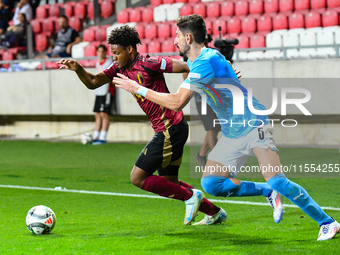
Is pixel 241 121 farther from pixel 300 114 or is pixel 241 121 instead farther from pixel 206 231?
→ pixel 300 114

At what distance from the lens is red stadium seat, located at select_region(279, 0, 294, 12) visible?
14.0 metres

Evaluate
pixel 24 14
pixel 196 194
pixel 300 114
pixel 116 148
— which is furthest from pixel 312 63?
pixel 24 14

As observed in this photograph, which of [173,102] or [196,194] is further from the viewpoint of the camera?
[196,194]

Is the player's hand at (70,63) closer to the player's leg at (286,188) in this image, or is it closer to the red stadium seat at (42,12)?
the player's leg at (286,188)

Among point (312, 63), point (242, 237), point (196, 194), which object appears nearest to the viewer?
point (242, 237)

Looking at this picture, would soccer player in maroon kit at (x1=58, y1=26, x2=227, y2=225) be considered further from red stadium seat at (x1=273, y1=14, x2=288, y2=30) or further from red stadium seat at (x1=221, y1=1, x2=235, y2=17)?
red stadium seat at (x1=221, y1=1, x2=235, y2=17)

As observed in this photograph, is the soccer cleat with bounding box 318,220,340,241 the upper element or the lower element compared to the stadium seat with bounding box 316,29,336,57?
lower

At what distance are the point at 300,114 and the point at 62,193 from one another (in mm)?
6520

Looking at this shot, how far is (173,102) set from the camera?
153 inches

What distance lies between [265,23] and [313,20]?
1.31 m

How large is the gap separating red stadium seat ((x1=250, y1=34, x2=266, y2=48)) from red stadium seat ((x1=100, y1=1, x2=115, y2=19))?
6.25m

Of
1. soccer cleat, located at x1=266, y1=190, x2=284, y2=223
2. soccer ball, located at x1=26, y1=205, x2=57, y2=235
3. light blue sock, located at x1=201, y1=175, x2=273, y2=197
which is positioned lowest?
soccer ball, located at x1=26, y1=205, x2=57, y2=235

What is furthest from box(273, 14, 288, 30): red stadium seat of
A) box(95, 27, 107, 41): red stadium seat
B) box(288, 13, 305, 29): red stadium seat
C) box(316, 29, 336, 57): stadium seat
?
box(95, 27, 107, 41): red stadium seat

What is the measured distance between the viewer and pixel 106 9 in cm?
1798
